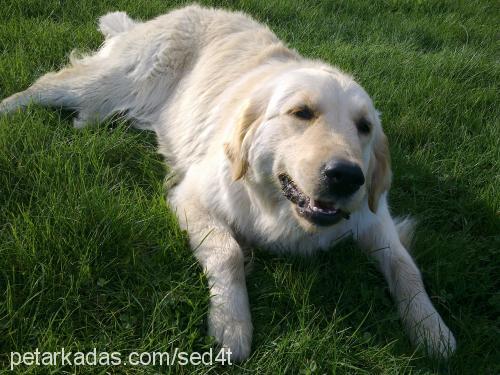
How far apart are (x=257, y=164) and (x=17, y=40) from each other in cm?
301

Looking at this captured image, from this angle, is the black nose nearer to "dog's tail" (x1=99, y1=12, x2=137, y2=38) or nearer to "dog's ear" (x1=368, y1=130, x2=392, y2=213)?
"dog's ear" (x1=368, y1=130, x2=392, y2=213)

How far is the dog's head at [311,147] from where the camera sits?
2.31m

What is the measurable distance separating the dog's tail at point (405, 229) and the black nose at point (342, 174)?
102 cm

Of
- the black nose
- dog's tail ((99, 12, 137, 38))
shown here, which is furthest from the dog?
dog's tail ((99, 12, 137, 38))

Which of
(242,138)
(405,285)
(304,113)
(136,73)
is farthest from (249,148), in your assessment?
(136,73)

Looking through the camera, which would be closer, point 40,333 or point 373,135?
point 40,333

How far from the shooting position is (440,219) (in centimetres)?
346

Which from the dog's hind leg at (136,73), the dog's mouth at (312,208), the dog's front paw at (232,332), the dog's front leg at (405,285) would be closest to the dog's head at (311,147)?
the dog's mouth at (312,208)

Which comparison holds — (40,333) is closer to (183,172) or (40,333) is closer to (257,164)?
(257,164)

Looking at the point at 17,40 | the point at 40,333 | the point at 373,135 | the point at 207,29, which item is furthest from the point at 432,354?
the point at 17,40

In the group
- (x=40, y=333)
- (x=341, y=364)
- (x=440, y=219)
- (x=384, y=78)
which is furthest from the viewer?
(x=384, y=78)

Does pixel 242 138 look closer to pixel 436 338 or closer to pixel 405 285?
pixel 405 285

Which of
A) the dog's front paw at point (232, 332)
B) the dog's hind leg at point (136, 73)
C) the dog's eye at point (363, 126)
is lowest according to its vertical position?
the dog's front paw at point (232, 332)

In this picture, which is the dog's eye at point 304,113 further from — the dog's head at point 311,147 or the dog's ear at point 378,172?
the dog's ear at point 378,172
